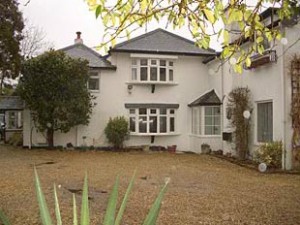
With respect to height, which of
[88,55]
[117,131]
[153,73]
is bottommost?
[117,131]

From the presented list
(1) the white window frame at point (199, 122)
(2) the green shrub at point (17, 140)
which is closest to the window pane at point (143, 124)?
(1) the white window frame at point (199, 122)

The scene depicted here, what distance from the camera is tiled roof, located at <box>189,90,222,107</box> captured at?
21.1m

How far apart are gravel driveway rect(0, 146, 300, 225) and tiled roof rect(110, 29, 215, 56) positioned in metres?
8.11

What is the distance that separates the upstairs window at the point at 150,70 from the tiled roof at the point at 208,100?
7.21 feet

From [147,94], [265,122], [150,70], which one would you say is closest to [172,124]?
[147,94]

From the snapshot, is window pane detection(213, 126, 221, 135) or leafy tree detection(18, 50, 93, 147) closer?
leafy tree detection(18, 50, 93, 147)

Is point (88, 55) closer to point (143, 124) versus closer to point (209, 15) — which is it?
point (143, 124)

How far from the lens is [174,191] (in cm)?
979

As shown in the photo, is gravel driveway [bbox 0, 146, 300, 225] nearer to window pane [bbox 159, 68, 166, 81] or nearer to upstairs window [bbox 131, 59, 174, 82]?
upstairs window [bbox 131, 59, 174, 82]

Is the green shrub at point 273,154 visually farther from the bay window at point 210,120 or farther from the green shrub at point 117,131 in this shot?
the green shrub at point 117,131

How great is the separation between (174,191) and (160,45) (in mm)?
14831

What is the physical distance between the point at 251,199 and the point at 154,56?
577 inches

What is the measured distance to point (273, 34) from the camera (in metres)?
3.81

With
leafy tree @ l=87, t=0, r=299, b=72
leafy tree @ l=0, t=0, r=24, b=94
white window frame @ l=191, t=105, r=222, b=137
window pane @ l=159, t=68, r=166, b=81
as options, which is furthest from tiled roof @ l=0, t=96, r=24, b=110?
leafy tree @ l=87, t=0, r=299, b=72
